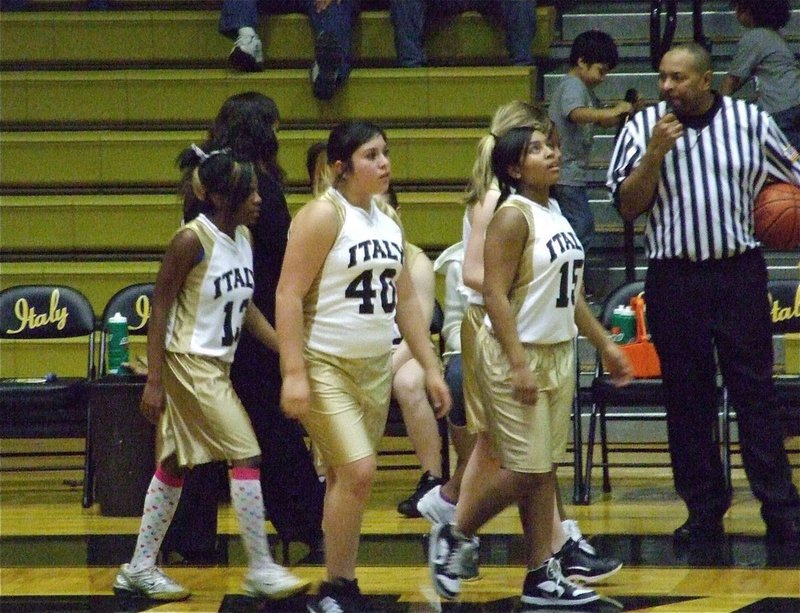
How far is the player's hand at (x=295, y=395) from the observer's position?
441 cm

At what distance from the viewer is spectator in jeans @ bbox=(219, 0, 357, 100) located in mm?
9023

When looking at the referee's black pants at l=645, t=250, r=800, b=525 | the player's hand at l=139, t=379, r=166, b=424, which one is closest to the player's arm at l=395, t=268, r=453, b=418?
the player's hand at l=139, t=379, r=166, b=424

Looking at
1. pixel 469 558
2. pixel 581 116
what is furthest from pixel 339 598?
pixel 581 116

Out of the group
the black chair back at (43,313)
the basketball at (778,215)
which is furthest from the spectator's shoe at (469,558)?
the black chair back at (43,313)

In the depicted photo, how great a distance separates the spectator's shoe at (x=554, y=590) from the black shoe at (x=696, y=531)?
1139 mm

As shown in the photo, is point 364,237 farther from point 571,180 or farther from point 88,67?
point 88,67

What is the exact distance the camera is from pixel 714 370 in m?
5.71

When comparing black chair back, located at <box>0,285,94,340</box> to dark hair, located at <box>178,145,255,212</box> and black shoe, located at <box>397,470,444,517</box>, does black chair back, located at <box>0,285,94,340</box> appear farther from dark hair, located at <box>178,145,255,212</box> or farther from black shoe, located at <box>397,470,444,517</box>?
dark hair, located at <box>178,145,255,212</box>

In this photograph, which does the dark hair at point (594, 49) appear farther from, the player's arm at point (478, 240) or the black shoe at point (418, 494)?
the player's arm at point (478, 240)

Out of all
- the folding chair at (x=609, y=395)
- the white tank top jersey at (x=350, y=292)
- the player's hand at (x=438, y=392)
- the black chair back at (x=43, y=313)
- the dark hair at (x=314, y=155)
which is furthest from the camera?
the black chair back at (x=43, y=313)

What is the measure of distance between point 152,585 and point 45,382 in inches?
86.5

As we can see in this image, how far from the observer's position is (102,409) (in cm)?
639

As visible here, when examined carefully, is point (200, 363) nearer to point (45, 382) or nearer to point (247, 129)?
point (247, 129)

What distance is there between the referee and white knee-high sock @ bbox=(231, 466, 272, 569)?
1679mm
